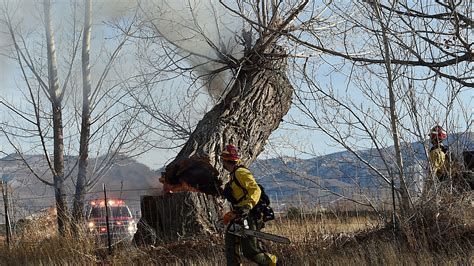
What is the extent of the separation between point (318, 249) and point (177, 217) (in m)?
2.06

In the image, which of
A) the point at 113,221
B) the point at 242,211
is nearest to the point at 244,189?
the point at 242,211

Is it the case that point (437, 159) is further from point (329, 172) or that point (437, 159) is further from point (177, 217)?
point (177, 217)

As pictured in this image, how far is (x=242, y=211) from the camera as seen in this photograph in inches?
315

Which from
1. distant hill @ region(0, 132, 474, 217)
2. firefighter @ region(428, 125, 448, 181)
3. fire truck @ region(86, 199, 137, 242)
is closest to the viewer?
firefighter @ region(428, 125, 448, 181)

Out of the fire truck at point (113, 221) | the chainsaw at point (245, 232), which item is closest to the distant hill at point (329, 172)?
the fire truck at point (113, 221)

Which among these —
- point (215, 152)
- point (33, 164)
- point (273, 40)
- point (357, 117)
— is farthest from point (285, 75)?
point (33, 164)

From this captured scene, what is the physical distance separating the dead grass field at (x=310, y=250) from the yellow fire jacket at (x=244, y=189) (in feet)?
3.46

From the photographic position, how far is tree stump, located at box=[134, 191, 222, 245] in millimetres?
9367

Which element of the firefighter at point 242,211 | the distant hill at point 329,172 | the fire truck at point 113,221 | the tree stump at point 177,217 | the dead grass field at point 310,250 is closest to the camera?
the dead grass field at point 310,250

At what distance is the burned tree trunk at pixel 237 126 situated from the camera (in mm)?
9500

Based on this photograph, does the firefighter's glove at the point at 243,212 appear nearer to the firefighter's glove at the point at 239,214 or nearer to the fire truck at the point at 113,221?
the firefighter's glove at the point at 239,214

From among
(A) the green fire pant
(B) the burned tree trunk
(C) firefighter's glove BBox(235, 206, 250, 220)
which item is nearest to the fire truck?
(B) the burned tree trunk

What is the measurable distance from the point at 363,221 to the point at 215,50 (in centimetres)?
380

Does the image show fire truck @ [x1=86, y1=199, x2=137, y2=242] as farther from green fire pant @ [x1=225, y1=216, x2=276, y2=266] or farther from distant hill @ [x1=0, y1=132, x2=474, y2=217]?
green fire pant @ [x1=225, y1=216, x2=276, y2=266]
